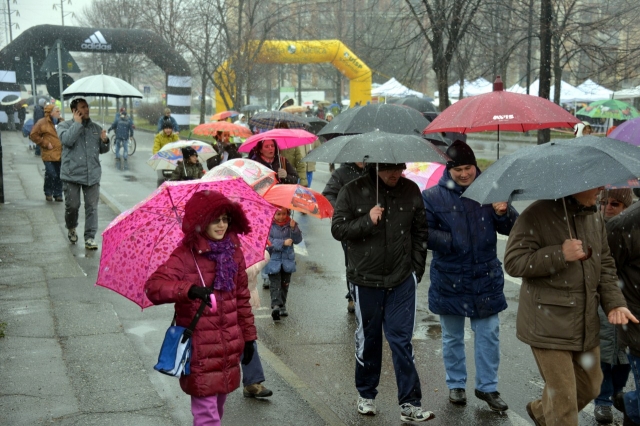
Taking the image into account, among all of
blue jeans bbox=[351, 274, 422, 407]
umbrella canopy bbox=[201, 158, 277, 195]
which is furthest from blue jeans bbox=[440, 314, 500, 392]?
umbrella canopy bbox=[201, 158, 277, 195]

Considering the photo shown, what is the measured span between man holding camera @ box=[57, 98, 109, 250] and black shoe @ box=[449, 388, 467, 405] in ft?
21.8

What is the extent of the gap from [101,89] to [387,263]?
8.20 m

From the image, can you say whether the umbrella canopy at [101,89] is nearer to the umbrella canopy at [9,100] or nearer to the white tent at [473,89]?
the umbrella canopy at [9,100]

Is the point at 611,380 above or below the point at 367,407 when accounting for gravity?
above

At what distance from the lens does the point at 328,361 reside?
6.87 m

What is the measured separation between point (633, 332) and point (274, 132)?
16.0 ft

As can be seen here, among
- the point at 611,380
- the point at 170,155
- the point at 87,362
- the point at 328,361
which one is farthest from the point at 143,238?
the point at 170,155

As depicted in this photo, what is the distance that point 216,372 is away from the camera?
4422 mm

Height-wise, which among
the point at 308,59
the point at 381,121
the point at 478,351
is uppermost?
the point at 308,59

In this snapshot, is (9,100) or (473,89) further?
(473,89)

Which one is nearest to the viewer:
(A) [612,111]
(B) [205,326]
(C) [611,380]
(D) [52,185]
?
(B) [205,326]

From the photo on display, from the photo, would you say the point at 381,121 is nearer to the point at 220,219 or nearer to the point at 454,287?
the point at 454,287

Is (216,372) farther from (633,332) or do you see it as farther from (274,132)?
(274,132)

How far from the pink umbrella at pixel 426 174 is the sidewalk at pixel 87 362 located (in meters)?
2.11
